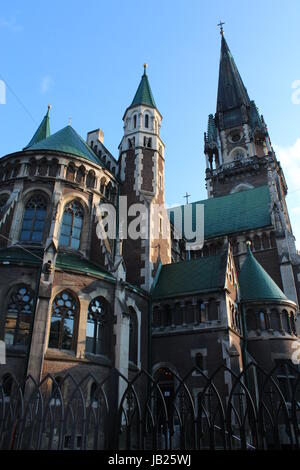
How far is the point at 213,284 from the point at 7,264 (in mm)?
12305

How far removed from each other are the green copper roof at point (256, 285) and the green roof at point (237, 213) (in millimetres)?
9104

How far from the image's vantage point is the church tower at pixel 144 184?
2647 cm

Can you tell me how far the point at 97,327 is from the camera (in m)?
20.0

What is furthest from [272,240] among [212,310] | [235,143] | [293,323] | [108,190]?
[235,143]

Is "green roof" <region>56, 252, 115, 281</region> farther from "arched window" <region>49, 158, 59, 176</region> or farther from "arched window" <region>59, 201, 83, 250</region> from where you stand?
"arched window" <region>49, 158, 59, 176</region>

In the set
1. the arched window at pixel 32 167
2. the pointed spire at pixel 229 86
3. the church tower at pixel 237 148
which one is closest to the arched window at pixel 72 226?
the arched window at pixel 32 167

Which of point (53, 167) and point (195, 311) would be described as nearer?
point (195, 311)

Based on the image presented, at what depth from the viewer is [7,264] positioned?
18.6 meters

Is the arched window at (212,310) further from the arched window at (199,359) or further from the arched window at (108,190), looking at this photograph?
the arched window at (108,190)

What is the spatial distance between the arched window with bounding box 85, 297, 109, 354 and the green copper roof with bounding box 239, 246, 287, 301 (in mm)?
10645

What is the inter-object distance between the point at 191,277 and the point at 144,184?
860 centimetres

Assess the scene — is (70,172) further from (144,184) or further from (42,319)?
(42,319)
